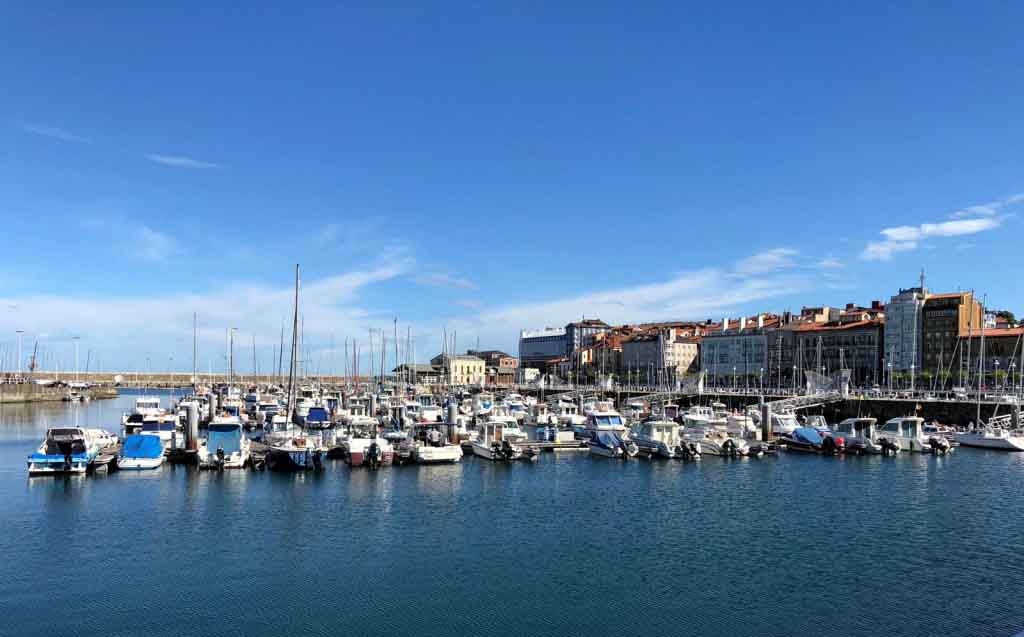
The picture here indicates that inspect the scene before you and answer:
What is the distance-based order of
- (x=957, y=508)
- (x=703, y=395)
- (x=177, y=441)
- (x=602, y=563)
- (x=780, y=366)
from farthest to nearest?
(x=780, y=366)
(x=703, y=395)
(x=177, y=441)
(x=957, y=508)
(x=602, y=563)

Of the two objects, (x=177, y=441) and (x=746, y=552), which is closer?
(x=746, y=552)

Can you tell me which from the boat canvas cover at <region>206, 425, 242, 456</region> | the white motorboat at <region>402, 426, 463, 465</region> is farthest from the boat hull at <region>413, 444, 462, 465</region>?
the boat canvas cover at <region>206, 425, 242, 456</region>

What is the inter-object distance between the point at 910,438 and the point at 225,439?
44818 mm

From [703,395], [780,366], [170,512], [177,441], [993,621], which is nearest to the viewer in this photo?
[993,621]

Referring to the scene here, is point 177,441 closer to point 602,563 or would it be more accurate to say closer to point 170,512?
point 170,512

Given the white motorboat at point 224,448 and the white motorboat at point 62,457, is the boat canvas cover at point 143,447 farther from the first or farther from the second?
the white motorboat at point 224,448

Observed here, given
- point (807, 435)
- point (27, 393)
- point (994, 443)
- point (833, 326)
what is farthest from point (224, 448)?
point (833, 326)

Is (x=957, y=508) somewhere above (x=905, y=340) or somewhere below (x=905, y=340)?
below

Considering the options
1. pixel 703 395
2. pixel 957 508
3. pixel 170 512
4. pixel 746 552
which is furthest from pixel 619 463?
pixel 703 395

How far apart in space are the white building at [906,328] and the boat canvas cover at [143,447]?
105 metres

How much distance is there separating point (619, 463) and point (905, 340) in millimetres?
88835

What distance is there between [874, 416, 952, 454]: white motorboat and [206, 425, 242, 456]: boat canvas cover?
A: 4167 centimetres

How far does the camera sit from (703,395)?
113m

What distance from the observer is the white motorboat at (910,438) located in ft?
190
